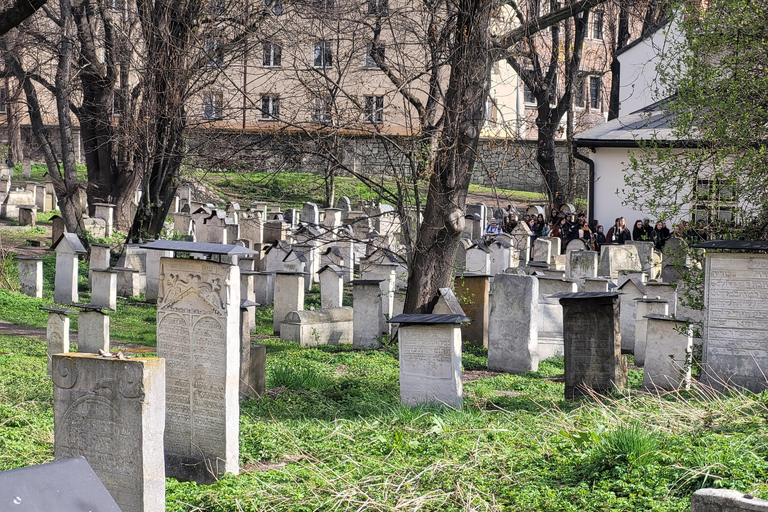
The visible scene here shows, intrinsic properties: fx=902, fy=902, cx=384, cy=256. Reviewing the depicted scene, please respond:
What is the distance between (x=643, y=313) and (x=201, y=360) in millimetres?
7299

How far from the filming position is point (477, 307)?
13.7 meters

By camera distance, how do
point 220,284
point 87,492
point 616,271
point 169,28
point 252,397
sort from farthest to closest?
point 616,271 → point 169,28 → point 252,397 → point 220,284 → point 87,492

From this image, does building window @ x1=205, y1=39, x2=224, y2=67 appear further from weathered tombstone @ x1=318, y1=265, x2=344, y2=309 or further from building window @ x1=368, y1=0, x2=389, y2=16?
weathered tombstone @ x1=318, y1=265, x2=344, y2=309

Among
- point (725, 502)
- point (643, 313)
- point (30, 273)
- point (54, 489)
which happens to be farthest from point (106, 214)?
point (54, 489)

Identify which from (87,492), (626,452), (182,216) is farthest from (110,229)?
(87,492)

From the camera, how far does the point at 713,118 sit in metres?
10.1

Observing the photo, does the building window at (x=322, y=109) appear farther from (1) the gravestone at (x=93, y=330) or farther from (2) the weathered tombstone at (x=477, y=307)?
(1) the gravestone at (x=93, y=330)

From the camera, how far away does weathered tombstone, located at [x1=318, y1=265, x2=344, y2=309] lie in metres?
15.2

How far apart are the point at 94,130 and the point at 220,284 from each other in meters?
17.4

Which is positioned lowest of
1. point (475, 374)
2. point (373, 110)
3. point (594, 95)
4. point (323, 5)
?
point (475, 374)

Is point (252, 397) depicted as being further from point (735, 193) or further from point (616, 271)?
point (616, 271)

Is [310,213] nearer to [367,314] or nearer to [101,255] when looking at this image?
[101,255]

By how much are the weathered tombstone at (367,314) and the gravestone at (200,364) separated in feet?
21.0

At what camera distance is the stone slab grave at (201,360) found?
Answer: 22.6ft
